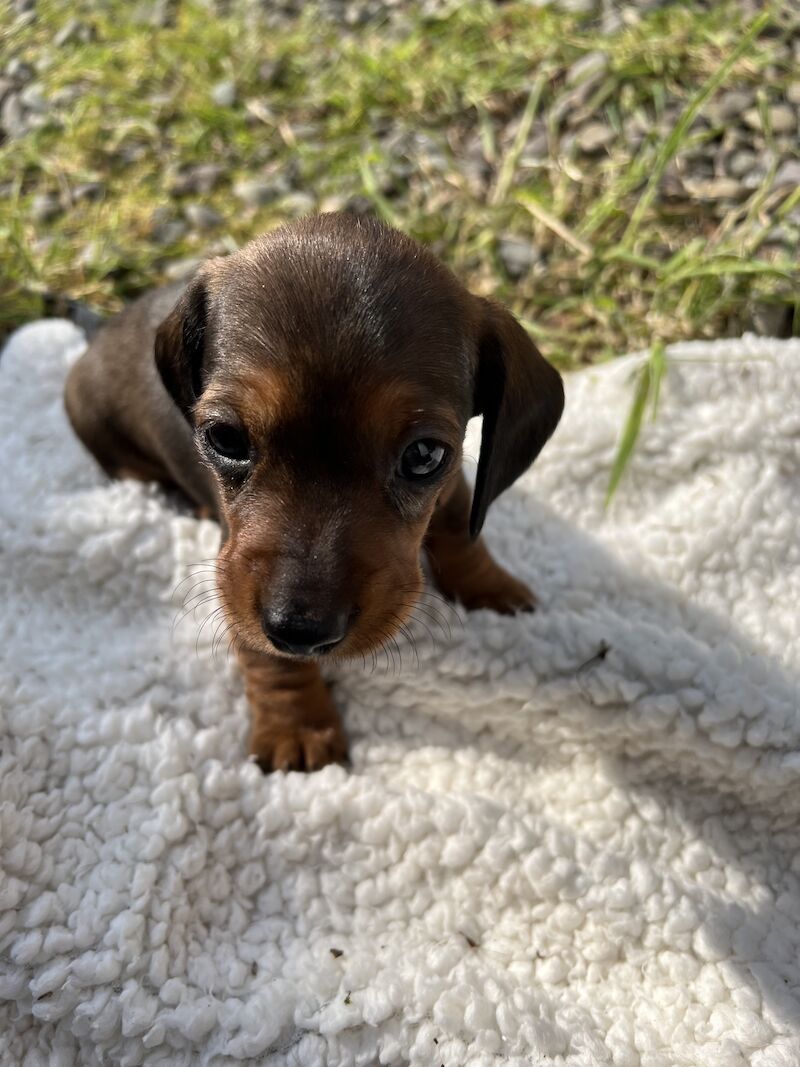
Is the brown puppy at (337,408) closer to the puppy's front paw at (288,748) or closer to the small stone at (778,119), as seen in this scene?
the puppy's front paw at (288,748)

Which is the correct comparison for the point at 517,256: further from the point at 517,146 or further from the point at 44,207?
the point at 44,207

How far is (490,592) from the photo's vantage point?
10.4 feet

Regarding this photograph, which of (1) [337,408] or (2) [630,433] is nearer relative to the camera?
(1) [337,408]

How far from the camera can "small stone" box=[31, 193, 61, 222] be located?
484 centimetres

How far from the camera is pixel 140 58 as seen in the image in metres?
5.43

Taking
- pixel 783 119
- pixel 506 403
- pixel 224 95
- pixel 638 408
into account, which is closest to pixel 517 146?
pixel 783 119

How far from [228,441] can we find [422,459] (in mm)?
466

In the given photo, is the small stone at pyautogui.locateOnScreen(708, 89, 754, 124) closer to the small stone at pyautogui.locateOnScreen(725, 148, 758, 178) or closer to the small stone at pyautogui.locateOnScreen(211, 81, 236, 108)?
the small stone at pyautogui.locateOnScreen(725, 148, 758, 178)

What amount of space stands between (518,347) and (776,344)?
5.09 feet

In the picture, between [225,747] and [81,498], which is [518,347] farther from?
[81,498]

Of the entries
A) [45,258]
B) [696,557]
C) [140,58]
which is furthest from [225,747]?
[140,58]

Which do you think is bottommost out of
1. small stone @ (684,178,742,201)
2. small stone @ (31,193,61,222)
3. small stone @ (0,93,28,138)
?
small stone @ (31,193,61,222)

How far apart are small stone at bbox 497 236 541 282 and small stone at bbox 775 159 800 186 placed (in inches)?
43.2

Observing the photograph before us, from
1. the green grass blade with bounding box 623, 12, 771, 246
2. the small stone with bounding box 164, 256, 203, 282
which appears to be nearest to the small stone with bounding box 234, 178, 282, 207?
the small stone with bounding box 164, 256, 203, 282
